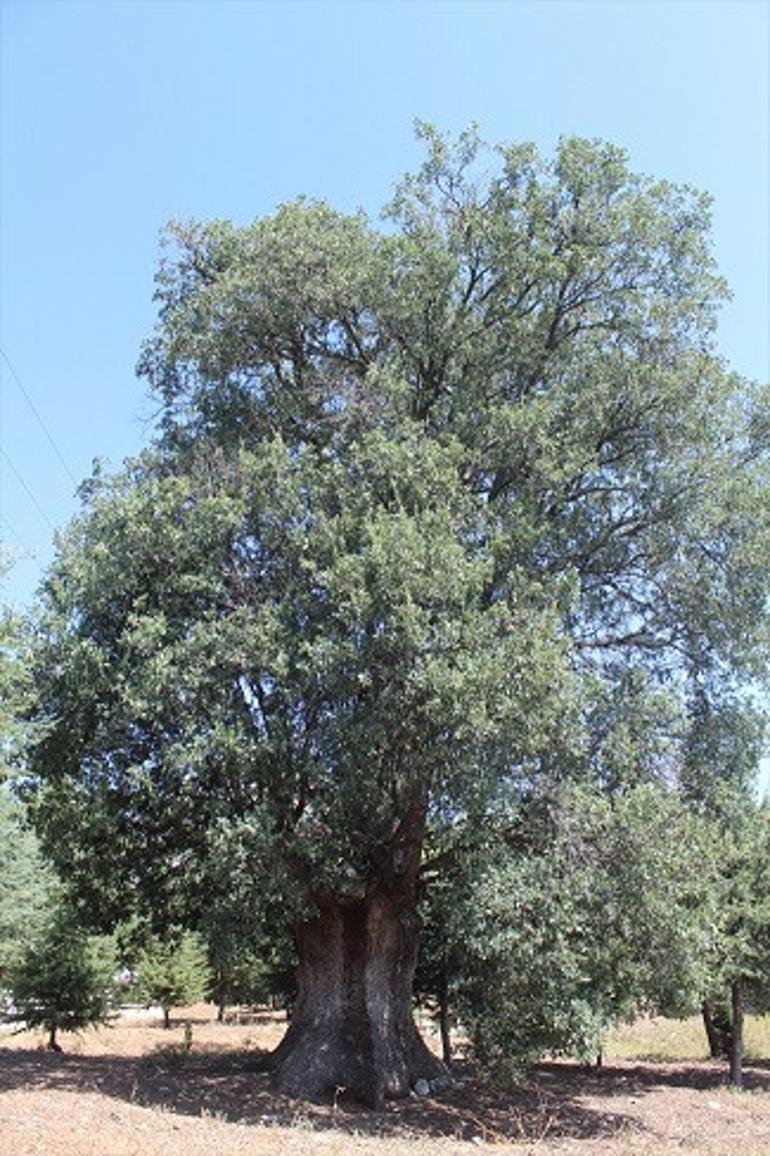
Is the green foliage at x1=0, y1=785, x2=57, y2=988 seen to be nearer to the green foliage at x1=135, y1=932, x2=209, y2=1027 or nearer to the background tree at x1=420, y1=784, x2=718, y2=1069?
the green foliage at x1=135, y1=932, x2=209, y2=1027

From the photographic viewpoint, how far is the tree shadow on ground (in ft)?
37.0

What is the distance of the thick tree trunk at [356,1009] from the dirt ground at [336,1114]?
1.29ft

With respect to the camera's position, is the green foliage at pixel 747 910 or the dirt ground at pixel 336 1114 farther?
the green foliage at pixel 747 910

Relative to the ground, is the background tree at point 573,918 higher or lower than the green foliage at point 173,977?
higher

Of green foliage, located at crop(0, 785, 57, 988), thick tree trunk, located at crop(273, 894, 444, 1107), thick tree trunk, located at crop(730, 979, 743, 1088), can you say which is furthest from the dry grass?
green foliage, located at crop(0, 785, 57, 988)

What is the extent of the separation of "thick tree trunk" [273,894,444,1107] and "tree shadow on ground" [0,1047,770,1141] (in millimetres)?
346

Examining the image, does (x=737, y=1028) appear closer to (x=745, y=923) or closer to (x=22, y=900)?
(x=745, y=923)

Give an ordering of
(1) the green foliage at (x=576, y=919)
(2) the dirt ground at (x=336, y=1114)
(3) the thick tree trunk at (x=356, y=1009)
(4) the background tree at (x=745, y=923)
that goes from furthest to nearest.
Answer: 1. (4) the background tree at (x=745, y=923)
2. (3) the thick tree trunk at (x=356, y=1009)
3. (1) the green foliage at (x=576, y=919)
4. (2) the dirt ground at (x=336, y=1114)

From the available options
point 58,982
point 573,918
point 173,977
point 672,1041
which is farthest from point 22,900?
point 672,1041

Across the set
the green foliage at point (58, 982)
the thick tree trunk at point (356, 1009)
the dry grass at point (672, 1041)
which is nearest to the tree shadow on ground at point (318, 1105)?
the thick tree trunk at point (356, 1009)

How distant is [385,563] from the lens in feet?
36.6

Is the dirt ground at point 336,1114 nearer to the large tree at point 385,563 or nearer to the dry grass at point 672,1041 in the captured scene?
the large tree at point 385,563

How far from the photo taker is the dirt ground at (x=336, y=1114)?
8438 millimetres

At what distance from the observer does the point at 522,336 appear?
47.4 feet
